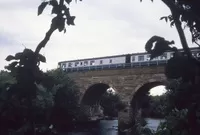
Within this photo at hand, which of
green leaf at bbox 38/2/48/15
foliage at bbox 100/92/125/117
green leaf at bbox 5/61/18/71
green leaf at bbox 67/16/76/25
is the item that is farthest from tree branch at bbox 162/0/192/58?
foliage at bbox 100/92/125/117

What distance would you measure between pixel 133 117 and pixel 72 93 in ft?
32.8

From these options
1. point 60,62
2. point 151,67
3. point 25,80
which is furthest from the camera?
point 60,62

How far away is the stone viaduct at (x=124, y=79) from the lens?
102 feet

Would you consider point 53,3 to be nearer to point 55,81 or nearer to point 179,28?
point 55,81

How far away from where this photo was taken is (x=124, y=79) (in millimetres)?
33312

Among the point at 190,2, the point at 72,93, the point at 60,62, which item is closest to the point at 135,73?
the point at 72,93

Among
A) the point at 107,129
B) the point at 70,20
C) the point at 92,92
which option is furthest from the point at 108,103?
the point at 70,20

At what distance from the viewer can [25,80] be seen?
4.59 feet

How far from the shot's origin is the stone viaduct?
3098cm

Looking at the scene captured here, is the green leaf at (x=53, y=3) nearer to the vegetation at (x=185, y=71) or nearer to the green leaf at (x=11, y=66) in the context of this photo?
the green leaf at (x=11, y=66)

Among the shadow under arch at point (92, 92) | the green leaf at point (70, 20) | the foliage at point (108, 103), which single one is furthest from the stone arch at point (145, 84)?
Answer: the green leaf at point (70, 20)

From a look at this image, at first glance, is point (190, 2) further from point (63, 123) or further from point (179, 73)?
point (63, 123)

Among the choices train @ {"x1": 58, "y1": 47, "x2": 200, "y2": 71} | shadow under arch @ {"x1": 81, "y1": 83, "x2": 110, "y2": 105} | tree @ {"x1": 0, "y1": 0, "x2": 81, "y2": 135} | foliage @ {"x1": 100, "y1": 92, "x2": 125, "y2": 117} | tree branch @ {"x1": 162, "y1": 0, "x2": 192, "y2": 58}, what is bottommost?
foliage @ {"x1": 100, "y1": 92, "x2": 125, "y2": 117}

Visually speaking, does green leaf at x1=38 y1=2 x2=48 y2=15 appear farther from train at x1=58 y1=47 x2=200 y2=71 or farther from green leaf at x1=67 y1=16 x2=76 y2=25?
train at x1=58 y1=47 x2=200 y2=71
